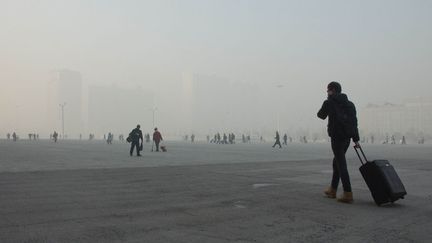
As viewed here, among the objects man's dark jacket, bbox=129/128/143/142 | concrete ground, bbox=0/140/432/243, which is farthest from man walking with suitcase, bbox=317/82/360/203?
man's dark jacket, bbox=129/128/143/142

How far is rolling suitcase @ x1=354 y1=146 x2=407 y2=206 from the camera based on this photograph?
763 cm

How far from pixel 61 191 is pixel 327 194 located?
4845 mm

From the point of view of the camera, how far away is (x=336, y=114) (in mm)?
8203

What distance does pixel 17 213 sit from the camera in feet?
22.1

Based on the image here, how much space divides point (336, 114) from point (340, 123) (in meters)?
0.16

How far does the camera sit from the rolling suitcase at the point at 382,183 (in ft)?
25.0

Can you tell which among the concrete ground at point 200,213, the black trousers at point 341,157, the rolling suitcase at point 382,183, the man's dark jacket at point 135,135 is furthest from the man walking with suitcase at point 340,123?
the man's dark jacket at point 135,135

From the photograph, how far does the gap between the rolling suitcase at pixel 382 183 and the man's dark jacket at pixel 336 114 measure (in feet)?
1.97

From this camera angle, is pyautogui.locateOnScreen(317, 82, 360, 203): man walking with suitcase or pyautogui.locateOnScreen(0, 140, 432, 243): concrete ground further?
pyautogui.locateOnScreen(317, 82, 360, 203): man walking with suitcase

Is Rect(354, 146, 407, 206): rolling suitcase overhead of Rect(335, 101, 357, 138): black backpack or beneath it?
beneath

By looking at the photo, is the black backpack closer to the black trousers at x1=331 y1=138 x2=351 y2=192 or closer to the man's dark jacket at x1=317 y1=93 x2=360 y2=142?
the man's dark jacket at x1=317 y1=93 x2=360 y2=142

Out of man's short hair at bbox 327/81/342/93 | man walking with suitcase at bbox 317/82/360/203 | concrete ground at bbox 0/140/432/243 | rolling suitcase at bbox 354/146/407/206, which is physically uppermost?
man's short hair at bbox 327/81/342/93

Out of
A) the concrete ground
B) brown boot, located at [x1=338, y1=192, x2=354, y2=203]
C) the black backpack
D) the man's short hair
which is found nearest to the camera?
the concrete ground

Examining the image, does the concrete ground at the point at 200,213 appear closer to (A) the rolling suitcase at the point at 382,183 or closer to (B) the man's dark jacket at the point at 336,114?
(A) the rolling suitcase at the point at 382,183
